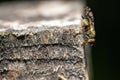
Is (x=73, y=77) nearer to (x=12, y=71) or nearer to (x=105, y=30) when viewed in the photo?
(x=12, y=71)

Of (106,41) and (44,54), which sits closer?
(44,54)

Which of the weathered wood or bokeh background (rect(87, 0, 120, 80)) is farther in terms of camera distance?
bokeh background (rect(87, 0, 120, 80))

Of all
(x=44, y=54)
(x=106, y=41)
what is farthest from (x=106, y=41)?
(x=44, y=54)

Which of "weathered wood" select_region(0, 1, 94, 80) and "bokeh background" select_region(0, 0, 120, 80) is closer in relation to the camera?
"weathered wood" select_region(0, 1, 94, 80)

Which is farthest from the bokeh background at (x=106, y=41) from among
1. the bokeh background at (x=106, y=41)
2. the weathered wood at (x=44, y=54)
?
the weathered wood at (x=44, y=54)

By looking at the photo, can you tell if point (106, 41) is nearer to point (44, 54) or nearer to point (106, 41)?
point (106, 41)

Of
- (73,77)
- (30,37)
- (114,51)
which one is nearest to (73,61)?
(73,77)

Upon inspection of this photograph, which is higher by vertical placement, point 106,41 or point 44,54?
point 44,54

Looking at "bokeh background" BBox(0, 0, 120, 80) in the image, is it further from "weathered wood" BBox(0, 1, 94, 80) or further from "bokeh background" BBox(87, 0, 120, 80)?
"weathered wood" BBox(0, 1, 94, 80)

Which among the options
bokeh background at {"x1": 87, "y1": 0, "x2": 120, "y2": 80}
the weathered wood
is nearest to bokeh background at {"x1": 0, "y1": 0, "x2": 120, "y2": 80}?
bokeh background at {"x1": 87, "y1": 0, "x2": 120, "y2": 80}
